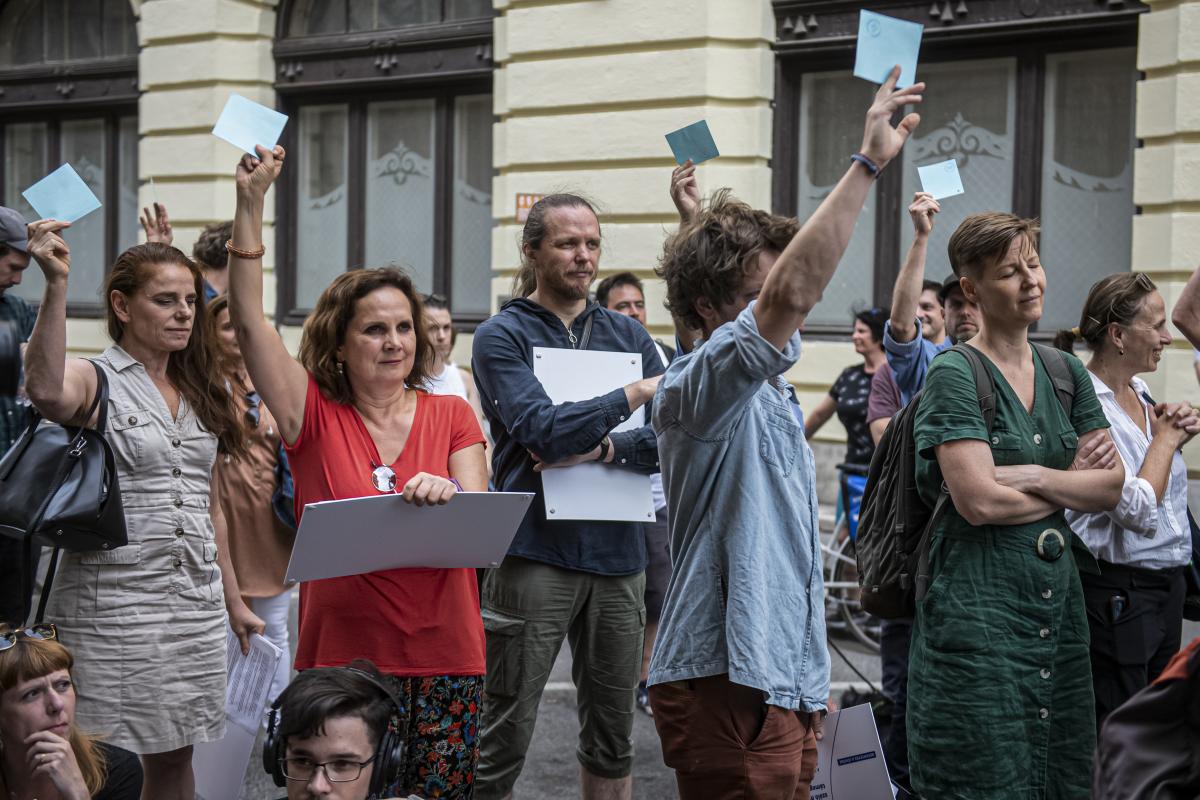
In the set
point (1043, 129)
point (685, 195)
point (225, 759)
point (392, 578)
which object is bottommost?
point (225, 759)

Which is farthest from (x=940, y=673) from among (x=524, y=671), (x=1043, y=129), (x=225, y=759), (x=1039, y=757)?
(x=1043, y=129)

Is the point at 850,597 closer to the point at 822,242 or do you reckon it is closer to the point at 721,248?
the point at 721,248

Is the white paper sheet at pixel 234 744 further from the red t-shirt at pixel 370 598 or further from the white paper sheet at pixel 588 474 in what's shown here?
the white paper sheet at pixel 588 474

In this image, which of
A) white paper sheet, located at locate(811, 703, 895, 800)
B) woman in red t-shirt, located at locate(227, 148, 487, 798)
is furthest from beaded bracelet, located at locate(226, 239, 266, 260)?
white paper sheet, located at locate(811, 703, 895, 800)

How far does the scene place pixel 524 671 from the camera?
13.1ft

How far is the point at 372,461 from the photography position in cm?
354

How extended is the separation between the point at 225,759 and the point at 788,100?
286 inches

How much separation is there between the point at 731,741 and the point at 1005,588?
0.85 m

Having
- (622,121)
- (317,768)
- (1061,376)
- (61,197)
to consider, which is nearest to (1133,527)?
→ (1061,376)

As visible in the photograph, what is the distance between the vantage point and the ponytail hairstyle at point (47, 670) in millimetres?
3250

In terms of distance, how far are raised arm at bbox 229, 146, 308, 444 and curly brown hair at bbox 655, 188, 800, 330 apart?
109cm

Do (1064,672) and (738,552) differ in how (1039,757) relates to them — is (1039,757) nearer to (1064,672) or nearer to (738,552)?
(1064,672)

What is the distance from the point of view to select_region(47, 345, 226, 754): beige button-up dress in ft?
12.6

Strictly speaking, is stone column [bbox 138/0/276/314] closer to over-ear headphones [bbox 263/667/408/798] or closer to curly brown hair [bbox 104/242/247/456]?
curly brown hair [bbox 104/242/247/456]
